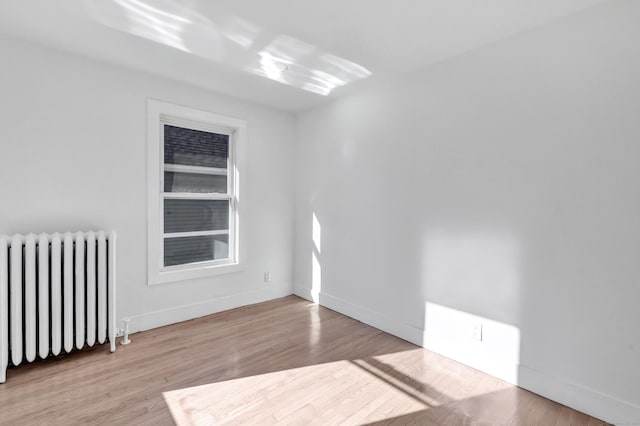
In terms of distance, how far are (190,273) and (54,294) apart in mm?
1141

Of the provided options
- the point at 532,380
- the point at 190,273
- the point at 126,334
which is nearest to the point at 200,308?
→ the point at 190,273

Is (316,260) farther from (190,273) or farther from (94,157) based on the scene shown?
(94,157)

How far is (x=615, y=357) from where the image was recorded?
1801 mm

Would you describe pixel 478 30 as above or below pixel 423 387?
above

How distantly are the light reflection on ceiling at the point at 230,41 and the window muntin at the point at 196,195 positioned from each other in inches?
39.7

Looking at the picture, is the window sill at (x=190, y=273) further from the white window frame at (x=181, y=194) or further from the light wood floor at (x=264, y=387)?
the light wood floor at (x=264, y=387)

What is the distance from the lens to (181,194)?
3.27 m

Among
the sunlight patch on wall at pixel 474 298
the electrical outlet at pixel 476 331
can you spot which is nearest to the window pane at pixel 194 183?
the sunlight patch on wall at pixel 474 298

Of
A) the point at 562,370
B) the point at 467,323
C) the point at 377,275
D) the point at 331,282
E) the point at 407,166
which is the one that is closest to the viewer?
the point at 562,370

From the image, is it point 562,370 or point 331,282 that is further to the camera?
point 331,282

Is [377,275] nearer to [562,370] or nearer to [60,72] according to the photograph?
[562,370]

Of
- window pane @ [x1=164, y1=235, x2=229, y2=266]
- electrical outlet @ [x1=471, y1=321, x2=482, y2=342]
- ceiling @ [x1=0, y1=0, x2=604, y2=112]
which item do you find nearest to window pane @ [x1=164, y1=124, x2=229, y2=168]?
ceiling @ [x1=0, y1=0, x2=604, y2=112]

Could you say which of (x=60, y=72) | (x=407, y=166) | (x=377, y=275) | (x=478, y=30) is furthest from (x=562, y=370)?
(x=60, y=72)

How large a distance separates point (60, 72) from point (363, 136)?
2.70 meters
